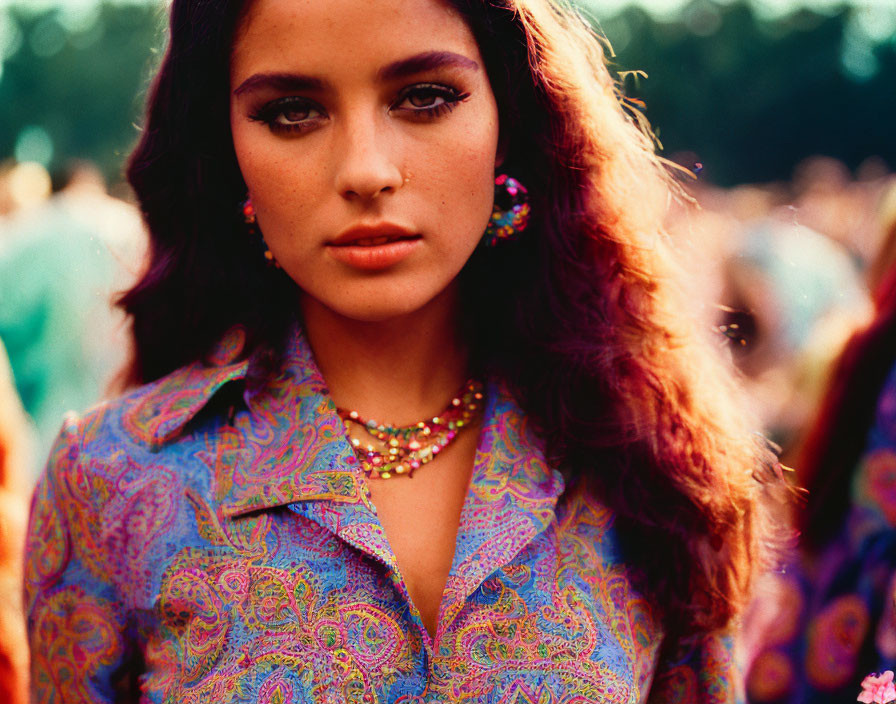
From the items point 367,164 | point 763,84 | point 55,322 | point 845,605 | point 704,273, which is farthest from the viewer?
point 763,84

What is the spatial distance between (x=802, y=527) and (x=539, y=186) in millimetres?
1183

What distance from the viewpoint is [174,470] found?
4.62ft

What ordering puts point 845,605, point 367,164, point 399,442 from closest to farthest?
point 367,164 < point 399,442 < point 845,605

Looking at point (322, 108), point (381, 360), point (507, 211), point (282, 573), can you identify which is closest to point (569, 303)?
point (507, 211)

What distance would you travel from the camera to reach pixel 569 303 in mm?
1611

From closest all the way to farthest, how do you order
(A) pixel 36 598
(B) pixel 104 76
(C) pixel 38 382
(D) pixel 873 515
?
(A) pixel 36 598
(D) pixel 873 515
(C) pixel 38 382
(B) pixel 104 76

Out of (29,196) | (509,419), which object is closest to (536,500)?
(509,419)

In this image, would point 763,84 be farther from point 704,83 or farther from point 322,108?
point 322,108

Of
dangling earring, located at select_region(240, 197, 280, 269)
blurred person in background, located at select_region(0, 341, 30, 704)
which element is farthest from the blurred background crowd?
dangling earring, located at select_region(240, 197, 280, 269)

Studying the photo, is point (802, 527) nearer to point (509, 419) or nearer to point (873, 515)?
point (873, 515)

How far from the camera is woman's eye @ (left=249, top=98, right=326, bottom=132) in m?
1.35

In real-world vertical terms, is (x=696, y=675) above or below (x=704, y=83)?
below

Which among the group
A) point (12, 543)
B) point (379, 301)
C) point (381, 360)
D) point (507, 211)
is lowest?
point (12, 543)

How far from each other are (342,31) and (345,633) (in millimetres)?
847
